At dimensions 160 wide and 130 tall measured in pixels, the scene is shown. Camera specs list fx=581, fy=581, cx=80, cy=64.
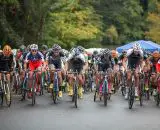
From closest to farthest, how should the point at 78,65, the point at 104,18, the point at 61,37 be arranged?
the point at 78,65 → the point at 61,37 → the point at 104,18

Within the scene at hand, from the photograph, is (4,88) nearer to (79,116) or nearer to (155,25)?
(79,116)

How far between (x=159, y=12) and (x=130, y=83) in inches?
1666

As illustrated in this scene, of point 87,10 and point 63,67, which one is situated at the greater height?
point 87,10

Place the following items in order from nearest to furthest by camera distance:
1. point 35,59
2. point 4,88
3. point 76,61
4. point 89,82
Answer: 1. point 4,88
2. point 76,61
3. point 35,59
4. point 89,82

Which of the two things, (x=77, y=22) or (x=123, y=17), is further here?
(x=123, y=17)

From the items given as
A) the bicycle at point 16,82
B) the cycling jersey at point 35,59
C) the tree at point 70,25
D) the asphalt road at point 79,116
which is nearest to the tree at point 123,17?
the tree at point 70,25

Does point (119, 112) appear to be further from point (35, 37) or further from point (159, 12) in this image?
point (159, 12)

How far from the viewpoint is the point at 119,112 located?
18031 mm

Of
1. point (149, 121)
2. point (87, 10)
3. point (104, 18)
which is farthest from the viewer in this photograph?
point (104, 18)

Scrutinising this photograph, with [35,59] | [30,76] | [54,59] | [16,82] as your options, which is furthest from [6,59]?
[16,82]

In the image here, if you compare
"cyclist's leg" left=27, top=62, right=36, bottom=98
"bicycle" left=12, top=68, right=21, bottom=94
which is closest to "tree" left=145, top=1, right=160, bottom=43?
"bicycle" left=12, top=68, right=21, bottom=94

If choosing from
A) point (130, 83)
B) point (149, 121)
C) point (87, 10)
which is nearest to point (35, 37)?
point (87, 10)

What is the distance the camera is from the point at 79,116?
1675 cm

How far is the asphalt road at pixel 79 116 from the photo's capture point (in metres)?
14.8
